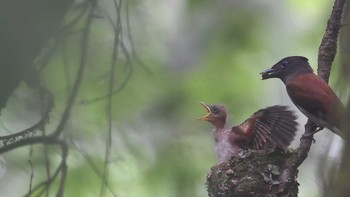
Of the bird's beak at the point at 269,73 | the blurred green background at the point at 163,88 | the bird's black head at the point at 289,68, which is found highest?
the bird's black head at the point at 289,68

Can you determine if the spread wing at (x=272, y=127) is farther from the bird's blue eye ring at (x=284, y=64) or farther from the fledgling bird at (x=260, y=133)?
the bird's blue eye ring at (x=284, y=64)

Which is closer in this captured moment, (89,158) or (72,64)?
(72,64)

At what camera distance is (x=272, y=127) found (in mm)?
1959

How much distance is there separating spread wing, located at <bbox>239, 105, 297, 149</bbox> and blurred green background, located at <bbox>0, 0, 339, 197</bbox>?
119mm

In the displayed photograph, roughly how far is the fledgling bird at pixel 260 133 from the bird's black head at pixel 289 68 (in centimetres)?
14

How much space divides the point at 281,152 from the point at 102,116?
0.72 meters

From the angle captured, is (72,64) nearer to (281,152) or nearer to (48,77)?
(48,77)

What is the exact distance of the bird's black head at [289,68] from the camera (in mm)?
2027

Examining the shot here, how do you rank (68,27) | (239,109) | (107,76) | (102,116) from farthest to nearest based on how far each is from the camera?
(239,109), (102,116), (107,76), (68,27)

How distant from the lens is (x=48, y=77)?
1.67 m

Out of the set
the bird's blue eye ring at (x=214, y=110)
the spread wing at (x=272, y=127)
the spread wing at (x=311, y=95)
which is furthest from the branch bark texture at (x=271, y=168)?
the bird's blue eye ring at (x=214, y=110)

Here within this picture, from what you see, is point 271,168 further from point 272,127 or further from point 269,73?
point 269,73

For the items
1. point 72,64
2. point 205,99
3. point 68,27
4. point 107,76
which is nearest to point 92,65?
point 107,76

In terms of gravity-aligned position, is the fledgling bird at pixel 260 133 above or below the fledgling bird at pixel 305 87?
below
